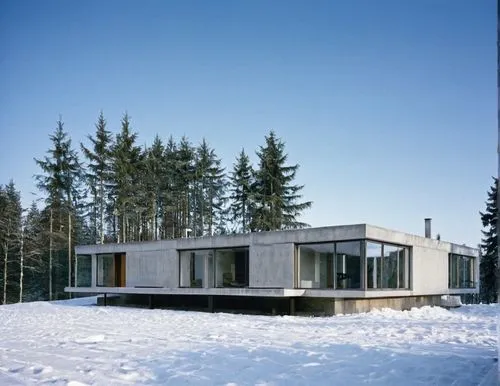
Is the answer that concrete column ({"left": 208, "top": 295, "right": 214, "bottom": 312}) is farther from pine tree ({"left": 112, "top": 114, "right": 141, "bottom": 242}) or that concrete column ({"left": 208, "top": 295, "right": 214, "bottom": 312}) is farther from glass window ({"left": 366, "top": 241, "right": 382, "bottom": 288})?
pine tree ({"left": 112, "top": 114, "right": 141, "bottom": 242})

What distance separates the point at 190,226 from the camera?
35.8m

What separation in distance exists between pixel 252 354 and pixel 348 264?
7.62 m

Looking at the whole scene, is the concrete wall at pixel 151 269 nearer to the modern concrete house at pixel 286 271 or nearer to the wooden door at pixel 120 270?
the modern concrete house at pixel 286 271

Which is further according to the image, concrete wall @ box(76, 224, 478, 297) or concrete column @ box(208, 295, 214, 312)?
concrete column @ box(208, 295, 214, 312)

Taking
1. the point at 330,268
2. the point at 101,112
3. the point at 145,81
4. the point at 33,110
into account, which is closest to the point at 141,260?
the point at 145,81

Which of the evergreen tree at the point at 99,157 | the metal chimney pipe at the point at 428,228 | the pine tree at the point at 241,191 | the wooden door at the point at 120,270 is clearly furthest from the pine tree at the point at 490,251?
the evergreen tree at the point at 99,157

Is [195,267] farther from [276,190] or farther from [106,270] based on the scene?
[276,190]

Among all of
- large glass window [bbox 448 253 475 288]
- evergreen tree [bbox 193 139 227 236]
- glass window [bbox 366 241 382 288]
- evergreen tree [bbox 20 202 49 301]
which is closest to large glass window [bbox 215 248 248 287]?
glass window [bbox 366 241 382 288]

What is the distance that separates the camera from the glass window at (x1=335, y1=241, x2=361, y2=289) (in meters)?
14.3

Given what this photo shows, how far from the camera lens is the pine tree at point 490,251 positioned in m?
31.6

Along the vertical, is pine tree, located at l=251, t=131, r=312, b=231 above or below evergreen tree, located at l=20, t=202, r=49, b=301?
above

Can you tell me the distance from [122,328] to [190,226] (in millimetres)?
24609

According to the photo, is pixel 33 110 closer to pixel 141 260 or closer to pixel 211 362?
pixel 211 362

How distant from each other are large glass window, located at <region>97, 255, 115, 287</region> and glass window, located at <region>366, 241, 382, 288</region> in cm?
1075
